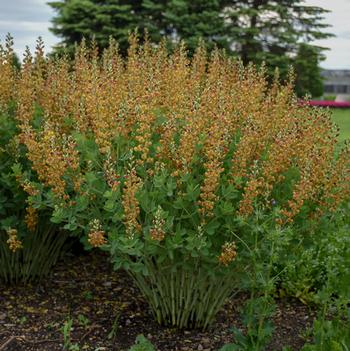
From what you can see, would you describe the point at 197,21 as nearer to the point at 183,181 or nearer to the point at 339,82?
the point at 183,181

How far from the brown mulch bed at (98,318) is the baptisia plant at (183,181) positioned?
0.17 metres

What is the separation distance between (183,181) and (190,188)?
0.44 ft

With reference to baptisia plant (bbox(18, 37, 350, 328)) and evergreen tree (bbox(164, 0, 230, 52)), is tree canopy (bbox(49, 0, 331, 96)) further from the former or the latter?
baptisia plant (bbox(18, 37, 350, 328))

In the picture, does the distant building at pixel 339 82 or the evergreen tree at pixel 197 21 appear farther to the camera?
the distant building at pixel 339 82

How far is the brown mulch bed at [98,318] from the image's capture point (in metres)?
4.03

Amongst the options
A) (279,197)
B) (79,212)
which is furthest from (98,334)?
(279,197)

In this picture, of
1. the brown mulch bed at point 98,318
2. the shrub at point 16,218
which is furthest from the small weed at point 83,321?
the shrub at point 16,218

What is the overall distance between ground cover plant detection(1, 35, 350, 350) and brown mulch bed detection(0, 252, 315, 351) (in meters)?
0.14

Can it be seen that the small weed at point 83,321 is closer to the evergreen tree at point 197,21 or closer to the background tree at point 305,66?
the evergreen tree at point 197,21

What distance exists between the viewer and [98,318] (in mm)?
4359

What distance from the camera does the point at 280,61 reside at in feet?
64.2

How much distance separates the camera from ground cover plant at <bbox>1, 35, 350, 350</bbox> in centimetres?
336

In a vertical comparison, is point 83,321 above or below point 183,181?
below

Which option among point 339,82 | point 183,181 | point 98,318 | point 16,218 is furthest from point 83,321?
point 339,82
